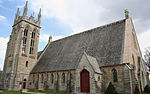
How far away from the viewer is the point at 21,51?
36.0m

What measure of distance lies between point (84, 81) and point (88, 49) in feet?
23.6

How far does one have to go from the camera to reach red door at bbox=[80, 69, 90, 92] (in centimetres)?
2272

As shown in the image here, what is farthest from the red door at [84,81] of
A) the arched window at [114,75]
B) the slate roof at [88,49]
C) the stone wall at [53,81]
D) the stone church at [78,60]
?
the arched window at [114,75]

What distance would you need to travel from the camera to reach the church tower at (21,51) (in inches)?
1351

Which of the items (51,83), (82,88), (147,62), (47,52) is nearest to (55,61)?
(51,83)

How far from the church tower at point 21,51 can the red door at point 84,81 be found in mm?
15964

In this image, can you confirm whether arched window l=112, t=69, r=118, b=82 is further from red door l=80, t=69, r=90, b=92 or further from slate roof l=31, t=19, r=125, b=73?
red door l=80, t=69, r=90, b=92

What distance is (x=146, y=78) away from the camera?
26.9 metres

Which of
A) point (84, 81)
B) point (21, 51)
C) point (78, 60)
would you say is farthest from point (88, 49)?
point (21, 51)

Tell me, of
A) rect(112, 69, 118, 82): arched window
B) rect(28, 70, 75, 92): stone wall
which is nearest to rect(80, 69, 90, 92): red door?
rect(28, 70, 75, 92): stone wall

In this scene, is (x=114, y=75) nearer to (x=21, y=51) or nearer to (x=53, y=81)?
(x=53, y=81)

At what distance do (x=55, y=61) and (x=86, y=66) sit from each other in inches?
449

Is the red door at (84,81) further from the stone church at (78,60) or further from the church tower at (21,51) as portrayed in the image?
the church tower at (21,51)

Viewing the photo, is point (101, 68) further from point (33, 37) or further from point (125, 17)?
point (33, 37)
